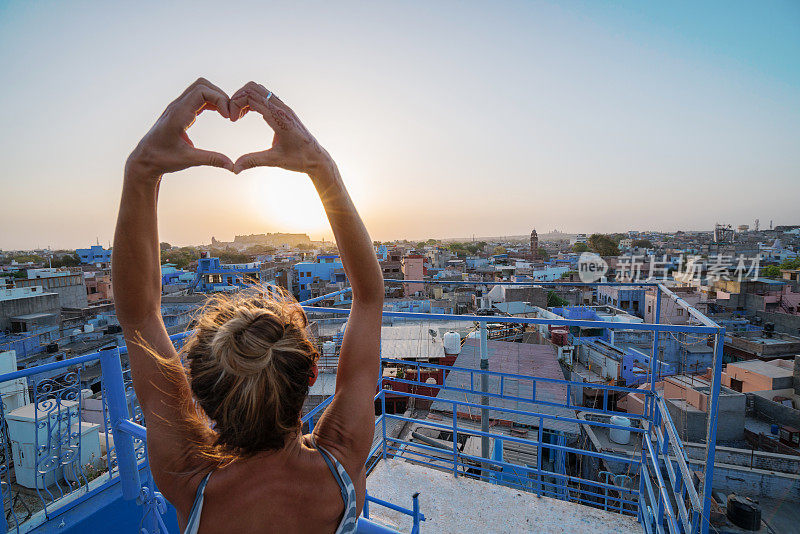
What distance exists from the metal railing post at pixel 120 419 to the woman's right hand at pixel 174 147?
Result: 7.19 feet

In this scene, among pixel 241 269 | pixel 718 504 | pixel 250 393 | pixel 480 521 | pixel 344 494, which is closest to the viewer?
pixel 250 393

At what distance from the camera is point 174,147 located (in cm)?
75

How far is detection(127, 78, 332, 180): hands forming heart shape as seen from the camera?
75cm

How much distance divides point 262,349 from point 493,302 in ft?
83.9

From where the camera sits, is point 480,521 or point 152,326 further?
point 480,521

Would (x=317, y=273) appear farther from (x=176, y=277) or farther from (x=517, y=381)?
(x=517, y=381)

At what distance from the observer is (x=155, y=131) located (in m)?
0.74

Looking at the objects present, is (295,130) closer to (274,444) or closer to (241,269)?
(274,444)

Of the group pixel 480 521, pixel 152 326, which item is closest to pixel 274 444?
pixel 152 326

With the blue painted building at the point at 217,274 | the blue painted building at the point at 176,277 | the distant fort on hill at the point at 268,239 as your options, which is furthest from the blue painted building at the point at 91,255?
the distant fort on hill at the point at 268,239

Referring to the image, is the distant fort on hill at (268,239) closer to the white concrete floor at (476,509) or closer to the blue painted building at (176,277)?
the blue painted building at (176,277)

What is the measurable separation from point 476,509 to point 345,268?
3345mm

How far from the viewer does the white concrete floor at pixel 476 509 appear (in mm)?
3158
